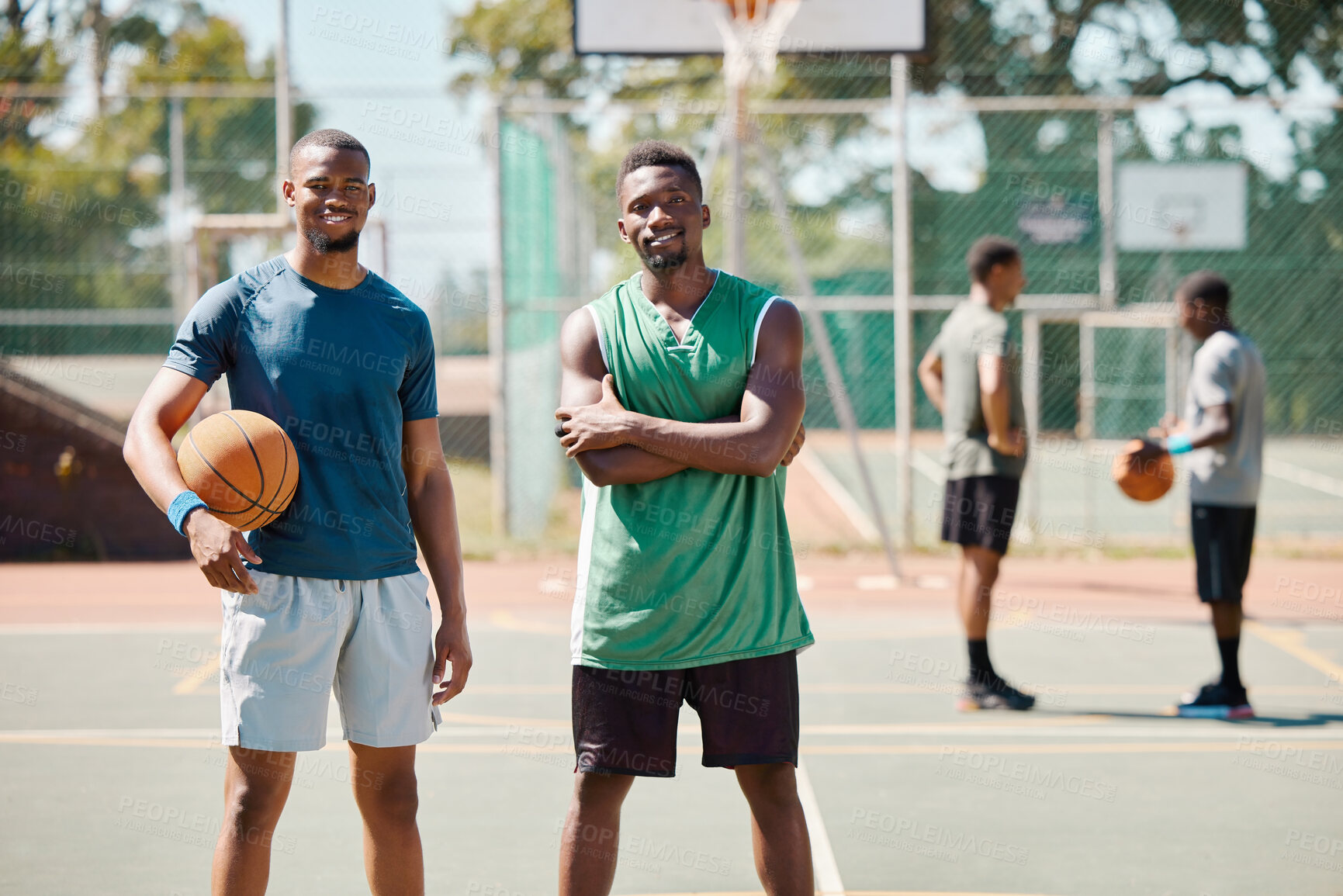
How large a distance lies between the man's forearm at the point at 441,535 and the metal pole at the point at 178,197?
8592mm

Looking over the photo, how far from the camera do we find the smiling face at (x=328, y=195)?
307 cm

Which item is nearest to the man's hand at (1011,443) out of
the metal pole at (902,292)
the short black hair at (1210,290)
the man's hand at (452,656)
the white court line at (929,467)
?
the short black hair at (1210,290)

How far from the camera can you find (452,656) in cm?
331

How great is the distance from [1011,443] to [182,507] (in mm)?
4113

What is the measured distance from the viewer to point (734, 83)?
9703mm

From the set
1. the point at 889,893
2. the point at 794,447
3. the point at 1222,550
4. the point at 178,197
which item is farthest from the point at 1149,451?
the point at 178,197

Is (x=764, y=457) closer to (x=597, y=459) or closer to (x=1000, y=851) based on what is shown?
(x=597, y=459)

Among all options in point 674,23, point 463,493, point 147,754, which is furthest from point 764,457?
point 463,493

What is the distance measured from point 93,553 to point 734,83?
676cm

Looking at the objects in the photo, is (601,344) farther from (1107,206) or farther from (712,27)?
(1107,206)

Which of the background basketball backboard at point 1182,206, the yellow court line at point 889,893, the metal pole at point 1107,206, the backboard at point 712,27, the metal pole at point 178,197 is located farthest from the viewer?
the background basketball backboard at point 1182,206

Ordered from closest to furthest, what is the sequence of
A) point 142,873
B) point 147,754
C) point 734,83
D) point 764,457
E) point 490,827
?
1. point 764,457
2. point 142,873
3. point 490,827
4. point 147,754
5. point 734,83

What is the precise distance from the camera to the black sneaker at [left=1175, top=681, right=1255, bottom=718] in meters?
5.97

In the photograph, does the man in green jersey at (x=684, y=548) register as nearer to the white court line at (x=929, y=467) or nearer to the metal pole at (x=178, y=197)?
the metal pole at (x=178, y=197)
